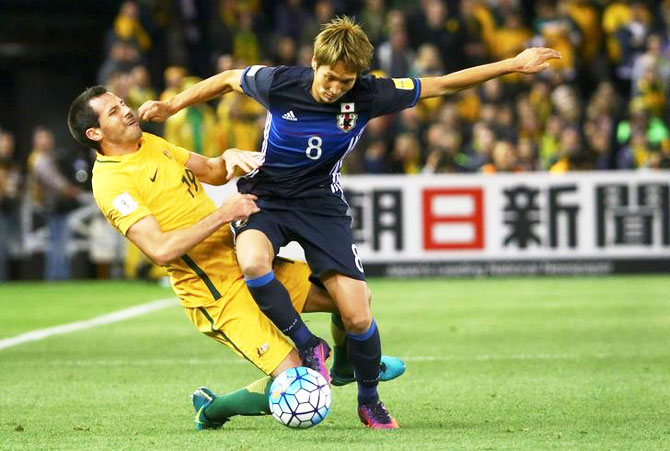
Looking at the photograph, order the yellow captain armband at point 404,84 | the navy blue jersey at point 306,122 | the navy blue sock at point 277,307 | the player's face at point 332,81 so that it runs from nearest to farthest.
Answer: the player's face at point 332,81, the navy blue sock at point 277,307, the navy blue jersey at point 306,122, the yellow captain armband at point 404,84

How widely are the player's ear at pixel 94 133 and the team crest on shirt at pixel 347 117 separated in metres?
1.19

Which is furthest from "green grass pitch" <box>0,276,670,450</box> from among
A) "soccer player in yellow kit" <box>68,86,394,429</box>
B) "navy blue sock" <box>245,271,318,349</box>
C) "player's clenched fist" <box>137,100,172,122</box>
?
"player's clenched fist" <box>137,100,172,122</box>

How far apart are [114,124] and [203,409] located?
1472 millimetres

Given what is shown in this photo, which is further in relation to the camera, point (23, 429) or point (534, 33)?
point (534, 33)

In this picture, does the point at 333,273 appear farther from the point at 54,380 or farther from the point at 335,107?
the point at 54,380

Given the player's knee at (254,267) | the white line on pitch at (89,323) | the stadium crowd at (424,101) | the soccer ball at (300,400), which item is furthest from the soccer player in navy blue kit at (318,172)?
the stadium crowd at (424,101)

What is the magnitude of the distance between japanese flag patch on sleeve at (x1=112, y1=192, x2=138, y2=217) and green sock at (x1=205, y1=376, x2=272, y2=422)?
3.32 ft

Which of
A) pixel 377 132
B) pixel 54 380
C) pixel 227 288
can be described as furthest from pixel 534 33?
pixel 227 288

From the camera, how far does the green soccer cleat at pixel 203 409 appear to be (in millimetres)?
7129

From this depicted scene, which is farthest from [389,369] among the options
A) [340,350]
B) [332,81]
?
[332,81]

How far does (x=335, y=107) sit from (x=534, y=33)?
13839 millimetres

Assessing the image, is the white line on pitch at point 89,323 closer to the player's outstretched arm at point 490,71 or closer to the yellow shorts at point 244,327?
the yellow shorts at point 244,327

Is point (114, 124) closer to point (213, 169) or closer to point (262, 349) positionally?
point (213, 169)

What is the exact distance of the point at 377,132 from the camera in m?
18.6
